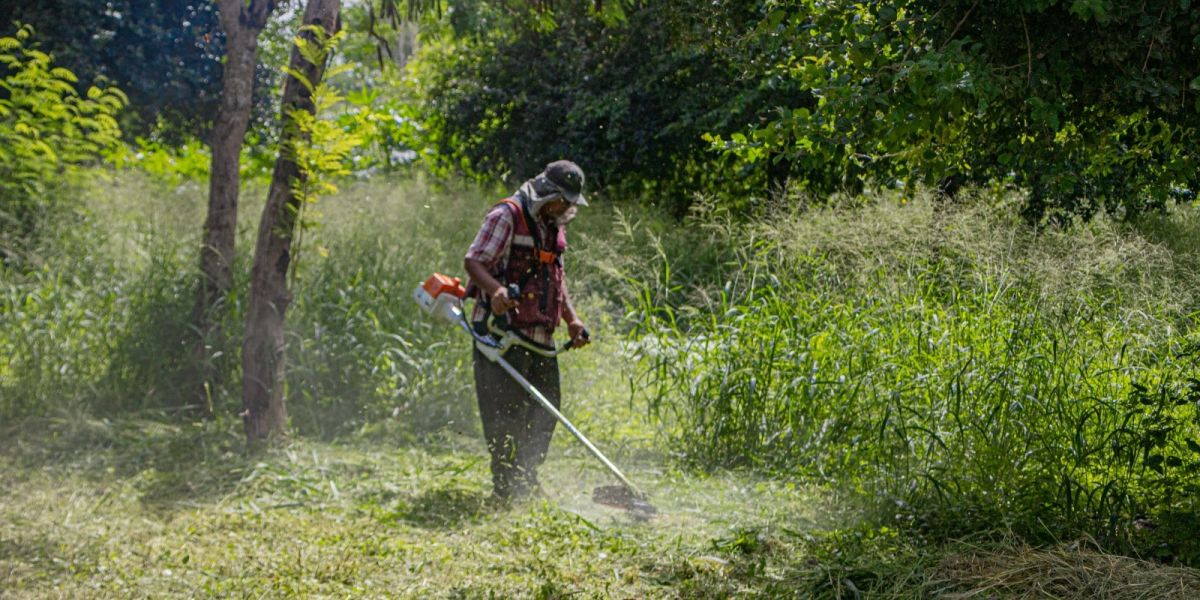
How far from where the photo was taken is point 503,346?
5.68m

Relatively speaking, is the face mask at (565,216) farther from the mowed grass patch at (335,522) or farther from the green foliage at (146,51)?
the green foliage at (146,51)

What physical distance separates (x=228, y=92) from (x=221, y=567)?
3.56 metres

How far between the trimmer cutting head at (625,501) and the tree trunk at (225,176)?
112 inches

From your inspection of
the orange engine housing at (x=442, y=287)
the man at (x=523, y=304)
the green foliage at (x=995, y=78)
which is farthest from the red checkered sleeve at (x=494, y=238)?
the green foliage at (x=995, y=78)

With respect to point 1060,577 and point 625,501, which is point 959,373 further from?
point 625,501

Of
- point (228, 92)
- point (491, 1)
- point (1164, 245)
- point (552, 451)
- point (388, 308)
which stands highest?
point (491, 1)

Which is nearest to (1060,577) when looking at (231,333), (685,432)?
(685,432)

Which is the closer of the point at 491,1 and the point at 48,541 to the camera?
the point at 48,541

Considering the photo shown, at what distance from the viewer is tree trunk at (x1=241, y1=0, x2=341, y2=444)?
672 cm

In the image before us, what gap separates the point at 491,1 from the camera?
8.15 meters

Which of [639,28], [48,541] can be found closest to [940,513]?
[48,541]

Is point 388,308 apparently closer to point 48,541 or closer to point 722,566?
point 48,541

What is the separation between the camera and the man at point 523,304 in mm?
5520

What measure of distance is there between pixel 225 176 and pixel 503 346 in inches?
113
